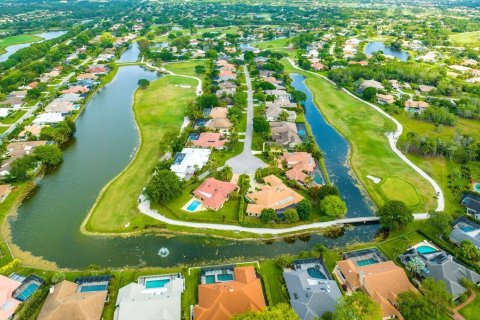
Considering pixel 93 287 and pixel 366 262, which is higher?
pixel 93 287

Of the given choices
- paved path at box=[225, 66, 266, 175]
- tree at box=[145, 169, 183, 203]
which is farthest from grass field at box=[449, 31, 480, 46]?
tree at box=[145, 169, 183, 203]

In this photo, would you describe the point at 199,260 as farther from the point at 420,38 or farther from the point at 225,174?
the point at 420,38

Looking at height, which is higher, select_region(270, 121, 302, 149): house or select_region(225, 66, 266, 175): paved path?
select_region(270, 121, 302, 149): house

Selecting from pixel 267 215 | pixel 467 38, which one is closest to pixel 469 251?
pixel 267 215

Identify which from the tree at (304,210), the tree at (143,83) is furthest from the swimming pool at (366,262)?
the tree at (143,83)

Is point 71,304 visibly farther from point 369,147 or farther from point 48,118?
point 48,118

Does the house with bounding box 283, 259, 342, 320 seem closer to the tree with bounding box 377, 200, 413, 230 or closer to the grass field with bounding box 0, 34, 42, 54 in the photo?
the tree with bounding box 377, 200, 413, 230
